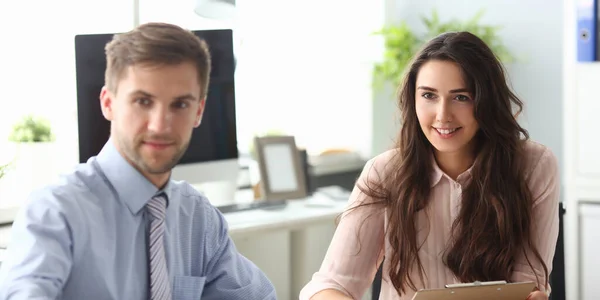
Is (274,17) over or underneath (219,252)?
over

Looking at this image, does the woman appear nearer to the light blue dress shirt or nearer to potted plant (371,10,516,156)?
the light blue dress shirt

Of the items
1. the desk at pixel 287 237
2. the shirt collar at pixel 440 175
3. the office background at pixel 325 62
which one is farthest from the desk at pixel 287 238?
the shirt collar at pixel 440 175

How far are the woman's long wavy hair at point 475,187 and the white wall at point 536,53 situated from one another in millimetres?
1947

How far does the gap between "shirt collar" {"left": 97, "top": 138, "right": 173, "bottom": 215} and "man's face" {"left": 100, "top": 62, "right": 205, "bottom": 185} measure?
26 mm

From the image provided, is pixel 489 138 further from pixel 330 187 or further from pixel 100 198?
pixel 330 187

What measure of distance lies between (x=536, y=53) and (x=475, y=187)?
209 cm

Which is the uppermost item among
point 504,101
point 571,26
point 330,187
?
point 571,26

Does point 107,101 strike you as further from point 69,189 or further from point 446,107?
point 446,107

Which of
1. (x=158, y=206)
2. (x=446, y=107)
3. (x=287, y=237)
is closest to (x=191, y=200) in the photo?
(x=158, y=206)

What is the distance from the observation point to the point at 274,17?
140 inches

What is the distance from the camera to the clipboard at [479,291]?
4.96 ft

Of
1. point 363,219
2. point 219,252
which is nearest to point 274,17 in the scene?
point 363,219

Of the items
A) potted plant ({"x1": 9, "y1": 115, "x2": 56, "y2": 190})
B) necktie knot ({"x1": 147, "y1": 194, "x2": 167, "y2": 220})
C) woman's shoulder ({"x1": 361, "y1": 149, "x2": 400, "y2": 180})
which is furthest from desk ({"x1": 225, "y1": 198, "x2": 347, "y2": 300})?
necktie knot ({"x1": 147, "y1": 194, "x2": 167, "y2": 220})

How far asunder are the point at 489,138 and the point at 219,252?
0.79 meters
